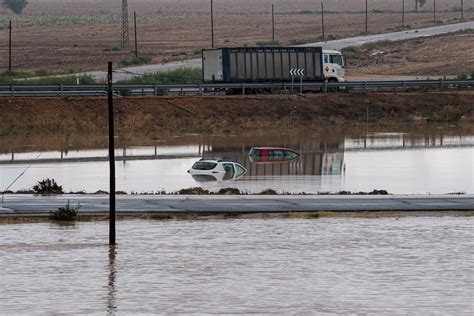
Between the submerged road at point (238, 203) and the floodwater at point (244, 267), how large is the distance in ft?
4.71

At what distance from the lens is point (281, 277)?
3391 cm

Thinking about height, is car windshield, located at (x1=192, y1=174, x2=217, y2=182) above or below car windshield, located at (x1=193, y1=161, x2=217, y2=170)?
below

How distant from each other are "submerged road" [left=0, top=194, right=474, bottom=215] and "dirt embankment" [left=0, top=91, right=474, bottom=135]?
2805 centimetres

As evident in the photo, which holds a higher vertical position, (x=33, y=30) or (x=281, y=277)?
(x=33, y=30)

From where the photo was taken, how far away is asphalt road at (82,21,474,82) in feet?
369

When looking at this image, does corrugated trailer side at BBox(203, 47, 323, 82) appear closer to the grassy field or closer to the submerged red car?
the submerged red car

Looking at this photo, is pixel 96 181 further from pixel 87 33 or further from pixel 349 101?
pixel 87 33

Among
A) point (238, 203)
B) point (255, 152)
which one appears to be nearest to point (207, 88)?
point (255, 152)

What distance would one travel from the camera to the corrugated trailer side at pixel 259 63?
295 feet

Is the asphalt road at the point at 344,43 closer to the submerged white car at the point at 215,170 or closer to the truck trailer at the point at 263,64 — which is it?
the truck trailer at the point at 263,64

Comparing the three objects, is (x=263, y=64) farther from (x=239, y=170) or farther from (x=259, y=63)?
(x=239, y=170)

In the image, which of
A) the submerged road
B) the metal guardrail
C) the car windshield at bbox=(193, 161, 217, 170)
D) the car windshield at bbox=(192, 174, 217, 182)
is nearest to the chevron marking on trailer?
the metal guardrail

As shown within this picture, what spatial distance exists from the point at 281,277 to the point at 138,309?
5725 millimetres

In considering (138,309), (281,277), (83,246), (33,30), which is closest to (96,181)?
(83,246)
